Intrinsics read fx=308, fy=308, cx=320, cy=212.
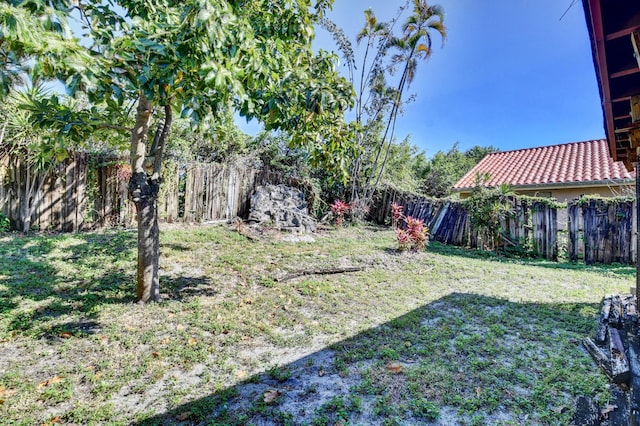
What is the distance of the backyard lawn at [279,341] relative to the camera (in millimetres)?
1997

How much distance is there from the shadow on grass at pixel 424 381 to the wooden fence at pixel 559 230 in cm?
477

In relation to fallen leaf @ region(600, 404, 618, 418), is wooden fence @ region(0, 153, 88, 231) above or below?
above

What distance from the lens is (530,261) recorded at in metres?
7.12

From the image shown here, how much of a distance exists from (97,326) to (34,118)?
1998 millimetres

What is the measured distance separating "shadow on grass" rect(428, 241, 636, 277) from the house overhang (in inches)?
176

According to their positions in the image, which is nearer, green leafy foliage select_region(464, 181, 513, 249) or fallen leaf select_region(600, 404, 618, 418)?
fallen leaf select_region(600, 404, 618, 418)

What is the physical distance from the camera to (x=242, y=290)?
13.8 ft

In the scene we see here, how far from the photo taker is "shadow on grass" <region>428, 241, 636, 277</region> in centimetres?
621

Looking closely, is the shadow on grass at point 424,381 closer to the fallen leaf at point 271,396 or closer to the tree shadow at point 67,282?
the fallen leaf at point 271,396

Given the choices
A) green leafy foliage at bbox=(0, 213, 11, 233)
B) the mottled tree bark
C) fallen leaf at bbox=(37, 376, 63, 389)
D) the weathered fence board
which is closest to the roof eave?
the weathered fence board

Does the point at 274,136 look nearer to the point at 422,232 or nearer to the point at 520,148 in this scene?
the point at 422,232

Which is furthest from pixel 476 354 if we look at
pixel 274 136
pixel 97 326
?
pixel 274 136

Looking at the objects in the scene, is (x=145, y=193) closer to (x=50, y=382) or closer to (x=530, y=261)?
(x=50, y=382)

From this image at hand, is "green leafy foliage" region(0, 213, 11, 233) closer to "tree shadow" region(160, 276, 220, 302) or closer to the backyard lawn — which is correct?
the backyard lawn
